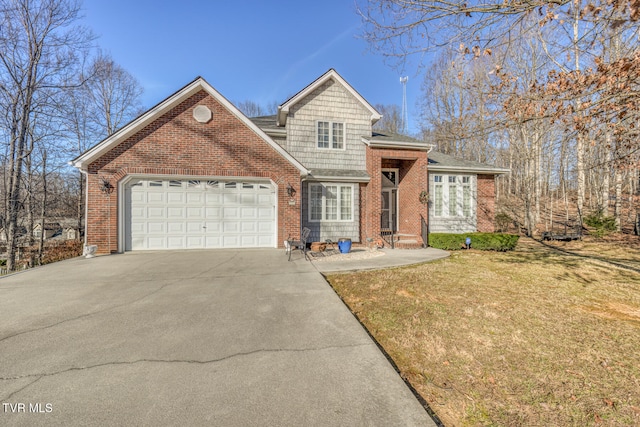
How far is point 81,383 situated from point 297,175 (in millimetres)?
8667

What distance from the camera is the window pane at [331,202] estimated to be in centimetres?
1197

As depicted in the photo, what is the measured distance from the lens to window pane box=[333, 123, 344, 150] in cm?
1249

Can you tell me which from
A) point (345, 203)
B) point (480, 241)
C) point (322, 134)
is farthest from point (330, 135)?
point (480, 241)

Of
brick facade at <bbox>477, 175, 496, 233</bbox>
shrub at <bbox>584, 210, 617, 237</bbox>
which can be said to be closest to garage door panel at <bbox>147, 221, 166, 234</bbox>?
brick facade at <bbox>477, 175, 496, 233</bbox>

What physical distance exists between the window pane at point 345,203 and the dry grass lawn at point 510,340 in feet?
17.2

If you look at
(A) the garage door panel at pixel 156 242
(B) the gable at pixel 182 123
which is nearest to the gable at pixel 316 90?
(B) the gable at pixel 182 123

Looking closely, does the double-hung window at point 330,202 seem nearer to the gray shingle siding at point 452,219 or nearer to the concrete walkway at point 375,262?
the concrete walkway at point 375,262

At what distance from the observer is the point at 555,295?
549 centimetres

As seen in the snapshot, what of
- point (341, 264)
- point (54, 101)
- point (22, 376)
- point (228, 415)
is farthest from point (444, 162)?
point (54, 101)

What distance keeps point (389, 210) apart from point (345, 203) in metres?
2.93

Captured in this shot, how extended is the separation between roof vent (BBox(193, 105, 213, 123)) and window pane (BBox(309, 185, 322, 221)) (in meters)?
5.08

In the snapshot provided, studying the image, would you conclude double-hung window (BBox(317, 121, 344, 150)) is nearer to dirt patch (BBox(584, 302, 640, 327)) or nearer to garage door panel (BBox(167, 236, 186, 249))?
garage door panel (BBox(167, 236, 186, 249))

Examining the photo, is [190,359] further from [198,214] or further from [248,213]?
[198,214]

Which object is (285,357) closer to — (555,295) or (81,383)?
(81,383)
